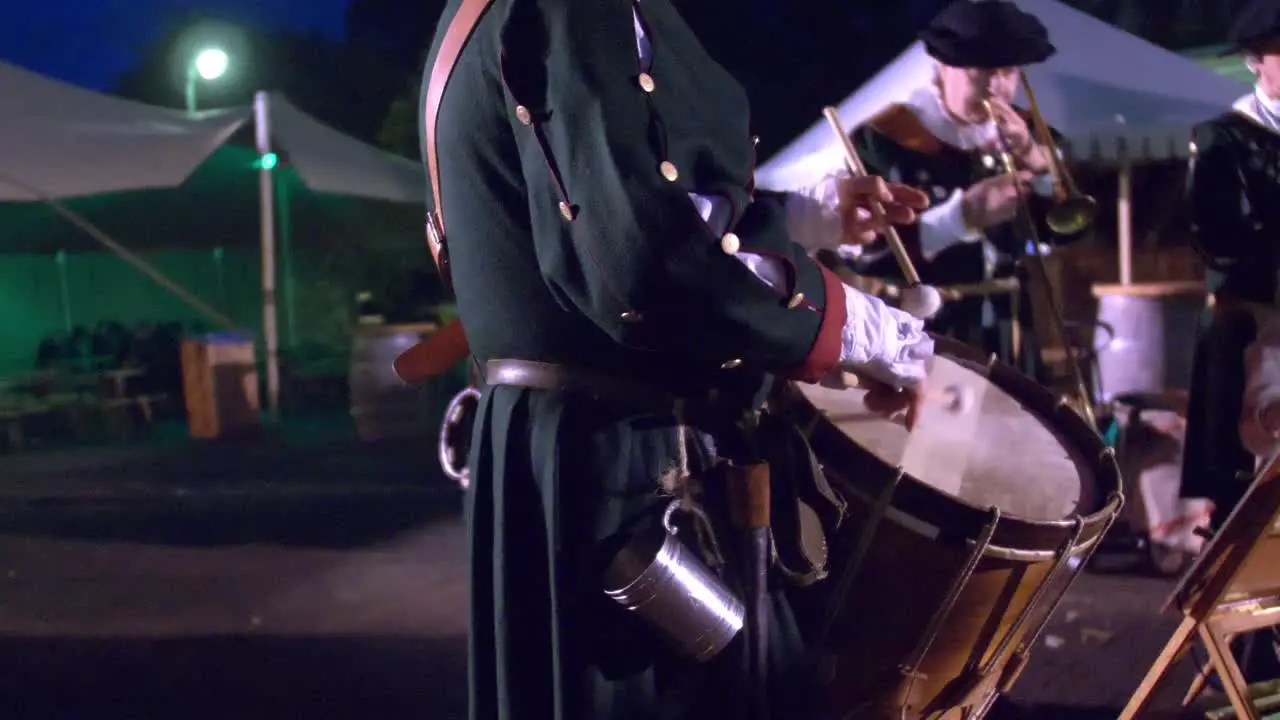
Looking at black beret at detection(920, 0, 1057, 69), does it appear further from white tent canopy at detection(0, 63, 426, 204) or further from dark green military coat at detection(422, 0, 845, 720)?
white tent canopy at detection(0, 63, 426, 204)

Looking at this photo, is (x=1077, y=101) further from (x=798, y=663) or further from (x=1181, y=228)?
(x=798, y=663)

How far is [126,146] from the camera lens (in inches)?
338

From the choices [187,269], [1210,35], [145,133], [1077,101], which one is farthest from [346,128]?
[1077,101]

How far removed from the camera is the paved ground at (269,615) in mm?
3217

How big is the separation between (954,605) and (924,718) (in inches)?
9.0

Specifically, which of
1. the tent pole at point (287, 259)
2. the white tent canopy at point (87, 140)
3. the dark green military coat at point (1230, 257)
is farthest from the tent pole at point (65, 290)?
the dark green military coat at point (1230, 257)

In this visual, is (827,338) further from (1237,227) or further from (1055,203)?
(1055,203)

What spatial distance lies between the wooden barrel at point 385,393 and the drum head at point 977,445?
6754 mm

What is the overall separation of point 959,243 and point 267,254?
752 centimetres

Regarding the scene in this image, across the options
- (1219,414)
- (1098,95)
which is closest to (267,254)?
(1098,95)

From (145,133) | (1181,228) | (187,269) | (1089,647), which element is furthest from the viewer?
(187,269)

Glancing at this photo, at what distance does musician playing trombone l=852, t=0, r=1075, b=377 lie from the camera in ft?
10.7

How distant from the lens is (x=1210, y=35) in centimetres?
991

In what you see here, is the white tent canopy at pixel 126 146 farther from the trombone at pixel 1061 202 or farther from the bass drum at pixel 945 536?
the bass drum at pixel 945 536
